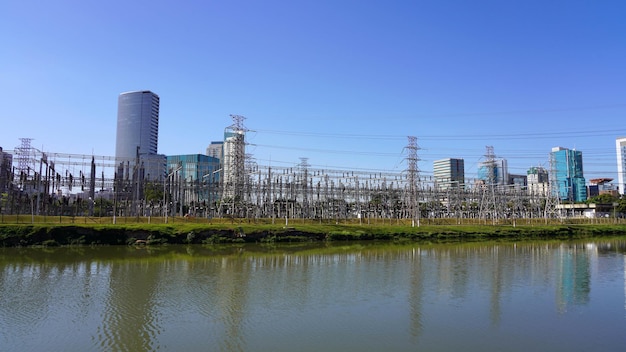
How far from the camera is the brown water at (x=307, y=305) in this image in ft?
43.0

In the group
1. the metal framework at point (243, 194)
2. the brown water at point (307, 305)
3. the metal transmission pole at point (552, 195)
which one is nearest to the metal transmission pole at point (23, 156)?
the metal framework at point (243, 194)

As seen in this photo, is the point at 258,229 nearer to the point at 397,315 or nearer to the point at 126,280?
the point at 126,280

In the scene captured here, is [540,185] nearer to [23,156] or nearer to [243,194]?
[243,194]

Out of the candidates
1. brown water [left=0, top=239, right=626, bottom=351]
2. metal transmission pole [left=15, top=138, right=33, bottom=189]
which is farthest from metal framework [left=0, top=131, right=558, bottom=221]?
brown water [left=0, top=239, right=626, bottom=351]

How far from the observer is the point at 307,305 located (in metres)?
17.6

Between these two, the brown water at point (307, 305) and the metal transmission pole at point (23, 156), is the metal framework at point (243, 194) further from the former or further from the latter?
the brown water at point (307, 305)

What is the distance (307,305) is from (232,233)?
96.6 ft

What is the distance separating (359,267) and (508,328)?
48.0ft

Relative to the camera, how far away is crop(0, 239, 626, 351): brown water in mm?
13109

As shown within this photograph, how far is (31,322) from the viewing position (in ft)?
48.3

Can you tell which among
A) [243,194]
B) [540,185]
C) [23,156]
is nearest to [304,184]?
[243,194]

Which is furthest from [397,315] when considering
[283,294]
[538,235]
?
[538,235]

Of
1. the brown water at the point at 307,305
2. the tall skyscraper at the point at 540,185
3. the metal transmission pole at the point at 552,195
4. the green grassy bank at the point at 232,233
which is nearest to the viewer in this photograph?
the brown water at the point at 307,305

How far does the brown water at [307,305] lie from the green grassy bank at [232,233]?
8.95m
